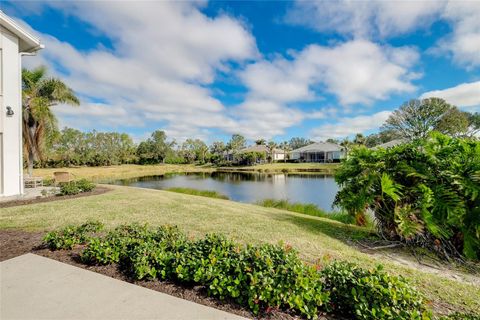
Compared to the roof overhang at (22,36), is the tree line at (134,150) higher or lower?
lower

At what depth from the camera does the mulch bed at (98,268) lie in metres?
2.22

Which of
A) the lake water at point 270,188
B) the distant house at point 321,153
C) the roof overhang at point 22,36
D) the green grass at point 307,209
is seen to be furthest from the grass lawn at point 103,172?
the distant house at point 321,153

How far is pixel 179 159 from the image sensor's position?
203 ft

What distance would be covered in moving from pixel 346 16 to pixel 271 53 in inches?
254

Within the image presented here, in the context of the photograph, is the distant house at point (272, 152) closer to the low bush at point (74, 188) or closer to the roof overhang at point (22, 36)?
the low bush at point (74, 188)

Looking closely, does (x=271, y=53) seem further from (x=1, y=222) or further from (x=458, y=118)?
(x=458, y=118)

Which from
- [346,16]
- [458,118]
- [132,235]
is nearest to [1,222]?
[132,235]

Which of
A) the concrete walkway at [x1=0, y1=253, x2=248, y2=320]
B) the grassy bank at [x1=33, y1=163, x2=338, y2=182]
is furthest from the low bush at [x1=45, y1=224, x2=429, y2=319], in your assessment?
the grassy bank at [x1=33, y1=163, x2=338, y2=182]

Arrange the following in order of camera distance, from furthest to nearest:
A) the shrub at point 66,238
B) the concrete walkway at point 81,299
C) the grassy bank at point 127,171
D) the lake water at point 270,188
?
the grassy bank at point 127,171 < the lake water at point 270,188 < the shrub at point 66,238 < the concrete walkway at point 81,299

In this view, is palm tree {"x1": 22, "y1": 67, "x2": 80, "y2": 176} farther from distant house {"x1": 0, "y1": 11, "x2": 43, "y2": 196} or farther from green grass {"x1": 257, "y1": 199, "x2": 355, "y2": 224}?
green grass {"x1": 257, "y1": 199, "x2": 355, "y2": 224}

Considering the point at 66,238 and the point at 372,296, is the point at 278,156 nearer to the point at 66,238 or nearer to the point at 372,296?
the point at 66,238

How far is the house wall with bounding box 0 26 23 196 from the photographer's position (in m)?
8.35

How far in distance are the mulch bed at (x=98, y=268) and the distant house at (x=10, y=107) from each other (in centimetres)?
547

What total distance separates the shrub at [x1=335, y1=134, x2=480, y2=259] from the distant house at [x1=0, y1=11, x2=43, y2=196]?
11.4 meters
